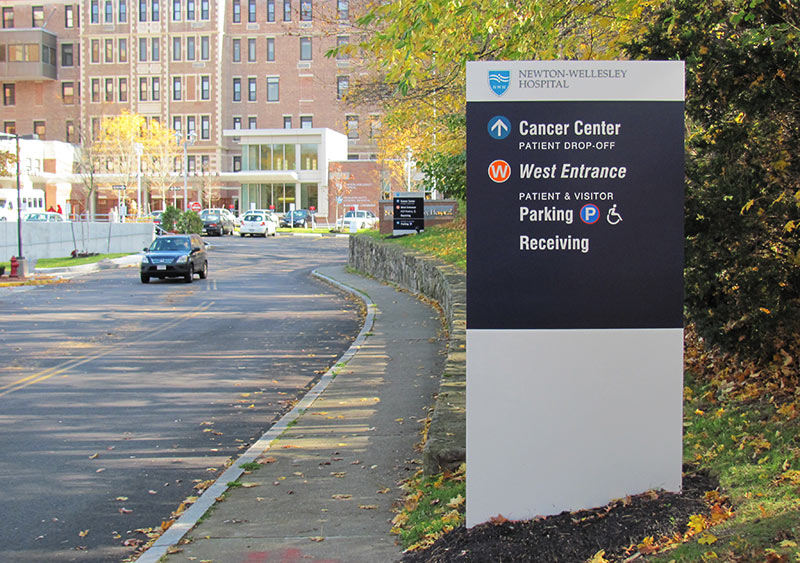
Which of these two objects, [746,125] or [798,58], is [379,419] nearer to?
[746,125]

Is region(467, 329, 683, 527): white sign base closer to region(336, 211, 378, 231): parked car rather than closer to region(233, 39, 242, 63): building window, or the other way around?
region(336, 211, 378, 231): parked car

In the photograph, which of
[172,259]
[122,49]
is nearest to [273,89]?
[122,49]

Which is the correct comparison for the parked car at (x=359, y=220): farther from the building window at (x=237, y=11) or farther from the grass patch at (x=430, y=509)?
the grass patch at (x=430, y=509)

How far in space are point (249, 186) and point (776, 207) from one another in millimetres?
81643

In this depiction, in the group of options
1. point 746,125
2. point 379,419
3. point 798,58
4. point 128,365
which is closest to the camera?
point 798,58

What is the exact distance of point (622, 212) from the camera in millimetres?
4969

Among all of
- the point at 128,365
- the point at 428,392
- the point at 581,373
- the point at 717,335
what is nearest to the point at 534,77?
the point at 581,373

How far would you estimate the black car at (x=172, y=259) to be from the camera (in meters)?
30.4

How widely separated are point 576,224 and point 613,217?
0.21m

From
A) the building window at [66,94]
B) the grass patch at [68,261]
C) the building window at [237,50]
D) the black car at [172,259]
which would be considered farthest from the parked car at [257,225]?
the building window at [66,94]

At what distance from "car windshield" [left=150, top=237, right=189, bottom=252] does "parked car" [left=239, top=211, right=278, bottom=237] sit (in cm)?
3093

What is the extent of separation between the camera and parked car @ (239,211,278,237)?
62.8 metres

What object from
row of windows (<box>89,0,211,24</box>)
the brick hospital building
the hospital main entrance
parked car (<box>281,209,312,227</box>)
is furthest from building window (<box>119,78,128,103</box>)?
parked car (<box>281,209,312,227</box>)

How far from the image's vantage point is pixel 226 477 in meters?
7.67
